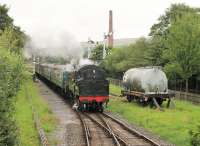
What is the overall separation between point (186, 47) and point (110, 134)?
2647 centimetres

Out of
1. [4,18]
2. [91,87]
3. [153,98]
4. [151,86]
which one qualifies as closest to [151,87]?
[151,86]

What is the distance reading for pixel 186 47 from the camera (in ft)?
156

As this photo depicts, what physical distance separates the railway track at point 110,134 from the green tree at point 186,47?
63.8 ft

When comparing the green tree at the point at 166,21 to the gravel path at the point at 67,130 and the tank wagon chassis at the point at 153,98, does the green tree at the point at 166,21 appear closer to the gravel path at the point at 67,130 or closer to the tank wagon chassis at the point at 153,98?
the tank wagon chassis at the point at 153,98

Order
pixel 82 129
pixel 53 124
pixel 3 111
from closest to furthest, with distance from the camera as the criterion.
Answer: pixel 3 111
pixel 82 129
pixel 53 124

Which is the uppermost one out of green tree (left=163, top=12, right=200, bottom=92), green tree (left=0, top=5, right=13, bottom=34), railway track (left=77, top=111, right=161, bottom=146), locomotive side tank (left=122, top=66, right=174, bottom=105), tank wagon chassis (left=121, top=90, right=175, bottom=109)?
green tree (left=0, top=5, right=13, bottom=34)

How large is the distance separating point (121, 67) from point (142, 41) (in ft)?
16.1

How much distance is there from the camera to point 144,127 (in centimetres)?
2636

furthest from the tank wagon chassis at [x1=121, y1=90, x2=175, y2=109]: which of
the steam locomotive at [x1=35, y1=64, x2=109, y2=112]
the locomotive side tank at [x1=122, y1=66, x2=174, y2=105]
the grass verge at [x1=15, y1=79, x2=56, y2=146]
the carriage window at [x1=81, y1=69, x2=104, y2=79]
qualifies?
the grass verge at [x1=15, y1=79, x2=56, y2=146]

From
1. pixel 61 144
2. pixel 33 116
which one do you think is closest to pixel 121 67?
pixel 33 116

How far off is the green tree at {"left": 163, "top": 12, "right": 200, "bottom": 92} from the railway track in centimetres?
1946

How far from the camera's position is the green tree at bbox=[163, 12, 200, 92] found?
47.6 meters

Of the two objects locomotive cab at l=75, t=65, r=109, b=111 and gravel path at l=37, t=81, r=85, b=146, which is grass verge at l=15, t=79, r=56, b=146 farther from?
locomotive cab at l=75, t=65, r=109, b=111

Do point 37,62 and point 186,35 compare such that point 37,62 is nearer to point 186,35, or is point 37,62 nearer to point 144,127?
point 186,35
